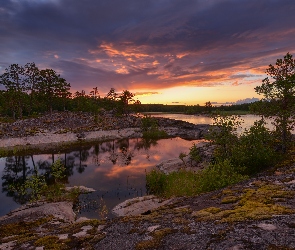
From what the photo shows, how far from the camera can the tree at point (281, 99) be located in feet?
83.3

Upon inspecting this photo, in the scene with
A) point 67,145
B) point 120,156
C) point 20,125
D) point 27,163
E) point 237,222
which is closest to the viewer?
point 237,222

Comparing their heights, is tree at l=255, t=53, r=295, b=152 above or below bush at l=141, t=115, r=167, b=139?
above

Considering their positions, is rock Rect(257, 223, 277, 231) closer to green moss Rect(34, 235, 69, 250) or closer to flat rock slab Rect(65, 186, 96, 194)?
green moss Rect(34, 235, 69, 250)

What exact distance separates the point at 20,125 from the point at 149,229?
78.0 meters

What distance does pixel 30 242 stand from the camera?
487 inches

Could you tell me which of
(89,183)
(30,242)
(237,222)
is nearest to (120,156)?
(89,183)

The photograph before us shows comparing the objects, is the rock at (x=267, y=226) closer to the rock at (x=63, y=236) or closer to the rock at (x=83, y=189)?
the rock at (x=63, y=236)

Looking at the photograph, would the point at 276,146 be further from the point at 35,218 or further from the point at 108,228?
the point at 35,218

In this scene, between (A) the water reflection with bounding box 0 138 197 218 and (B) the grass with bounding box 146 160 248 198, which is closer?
(B) the grass with bounding box 146 160 248 198

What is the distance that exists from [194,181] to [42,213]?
638 inches

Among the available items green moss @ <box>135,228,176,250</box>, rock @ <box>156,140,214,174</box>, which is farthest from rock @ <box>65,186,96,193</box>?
green moss @ <box>135,228,176,250</box>

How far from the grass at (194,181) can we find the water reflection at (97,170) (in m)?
2.12

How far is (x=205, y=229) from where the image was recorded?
9922mm

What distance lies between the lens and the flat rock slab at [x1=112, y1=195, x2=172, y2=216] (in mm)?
23328
